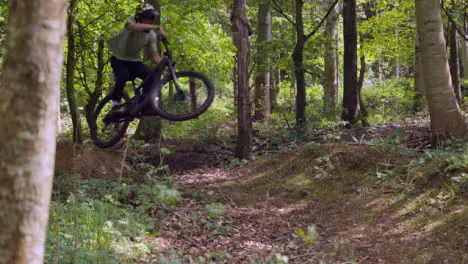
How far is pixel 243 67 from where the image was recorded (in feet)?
30.8

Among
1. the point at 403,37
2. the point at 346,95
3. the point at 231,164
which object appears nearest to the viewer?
the point at 231,164

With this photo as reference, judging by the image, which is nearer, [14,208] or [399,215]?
[14,208]

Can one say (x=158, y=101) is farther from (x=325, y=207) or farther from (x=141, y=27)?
(x=325, y=207)

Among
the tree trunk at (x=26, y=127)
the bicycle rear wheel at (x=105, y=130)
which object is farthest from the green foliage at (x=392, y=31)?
the tree trunk at (x=26, y=127)

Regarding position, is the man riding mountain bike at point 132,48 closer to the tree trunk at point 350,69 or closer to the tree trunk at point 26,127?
the tree trunk at point 26,127

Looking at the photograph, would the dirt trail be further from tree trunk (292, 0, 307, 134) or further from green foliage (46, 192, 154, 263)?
tree trunk (292, 0, 307, 134)

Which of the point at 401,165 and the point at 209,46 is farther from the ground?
the point at 209,46

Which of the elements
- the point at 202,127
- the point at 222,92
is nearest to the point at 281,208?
the point at 202,127

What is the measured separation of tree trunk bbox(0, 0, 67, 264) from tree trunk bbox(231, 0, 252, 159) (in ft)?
24.3

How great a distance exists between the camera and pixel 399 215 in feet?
19.0

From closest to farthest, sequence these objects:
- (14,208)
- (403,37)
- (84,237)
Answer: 1. (14,208)
2. (84,237)
3. (403,37)

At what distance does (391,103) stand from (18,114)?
1871 centimetres

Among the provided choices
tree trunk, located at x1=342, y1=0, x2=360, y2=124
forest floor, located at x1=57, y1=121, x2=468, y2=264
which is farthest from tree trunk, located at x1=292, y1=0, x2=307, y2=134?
forest floor, located at x1=57, y1=121, x2=468, y2=264

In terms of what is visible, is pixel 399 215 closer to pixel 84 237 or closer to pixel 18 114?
pixel 84 237
